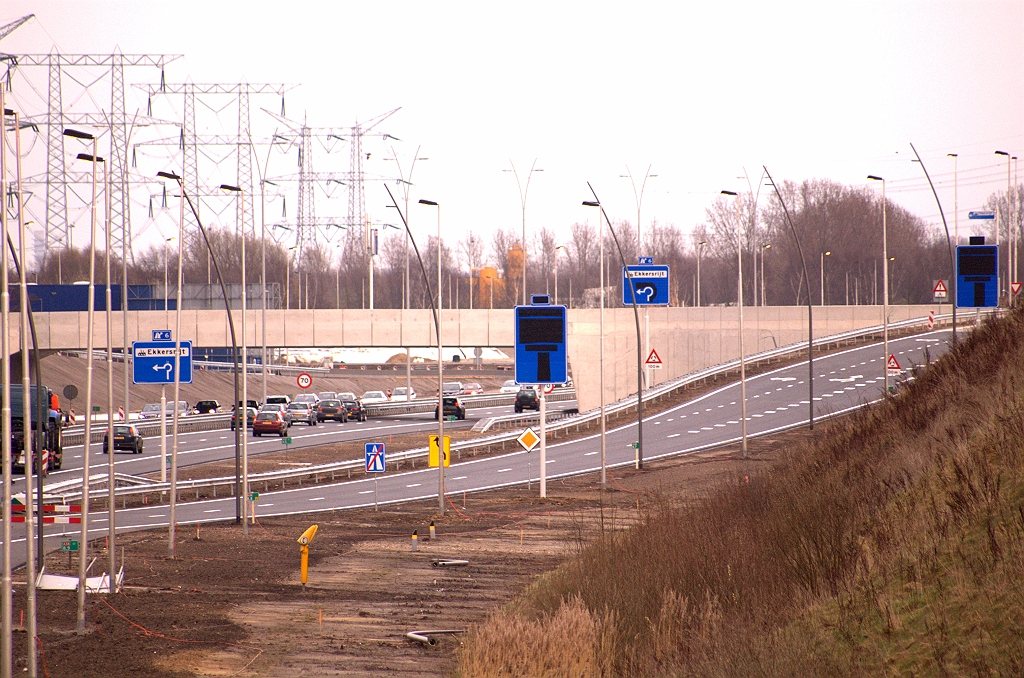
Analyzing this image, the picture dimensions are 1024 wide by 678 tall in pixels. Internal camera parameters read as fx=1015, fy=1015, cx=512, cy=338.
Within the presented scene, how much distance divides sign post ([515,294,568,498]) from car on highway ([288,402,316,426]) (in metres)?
35.3

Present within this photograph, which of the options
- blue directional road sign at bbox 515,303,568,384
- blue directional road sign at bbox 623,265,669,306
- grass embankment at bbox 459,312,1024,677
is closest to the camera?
grass embankment at bbox 459,312,1024,677

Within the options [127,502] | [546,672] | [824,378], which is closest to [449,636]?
[546,672]

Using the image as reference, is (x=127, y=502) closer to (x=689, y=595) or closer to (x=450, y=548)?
(x=450, y=548)

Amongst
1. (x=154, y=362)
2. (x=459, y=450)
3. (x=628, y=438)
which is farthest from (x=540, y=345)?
(x=628, y=438)

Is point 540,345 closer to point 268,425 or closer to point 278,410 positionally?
point 268,425

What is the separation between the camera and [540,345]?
3022 centimetres

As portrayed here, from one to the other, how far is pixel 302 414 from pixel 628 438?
2280 centimetres

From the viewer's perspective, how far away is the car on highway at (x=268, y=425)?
185ft

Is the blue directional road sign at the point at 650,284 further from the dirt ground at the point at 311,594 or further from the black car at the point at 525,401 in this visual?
the black car at the point at 525,401

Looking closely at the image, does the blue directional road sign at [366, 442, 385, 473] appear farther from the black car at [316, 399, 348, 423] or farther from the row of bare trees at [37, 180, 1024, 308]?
the row of bare trees at [37, 180, 1024, 308]

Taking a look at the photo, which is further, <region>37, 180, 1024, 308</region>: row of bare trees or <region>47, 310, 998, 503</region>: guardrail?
<region>37, 180, 1024, 308</region>: row of bare trees

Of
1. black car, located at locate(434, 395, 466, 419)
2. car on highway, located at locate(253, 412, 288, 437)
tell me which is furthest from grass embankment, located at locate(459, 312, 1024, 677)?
black car, located at locate(434, 395, 466, 419)

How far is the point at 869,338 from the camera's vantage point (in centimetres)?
7550

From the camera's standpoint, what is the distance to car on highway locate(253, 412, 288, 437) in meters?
56.3
